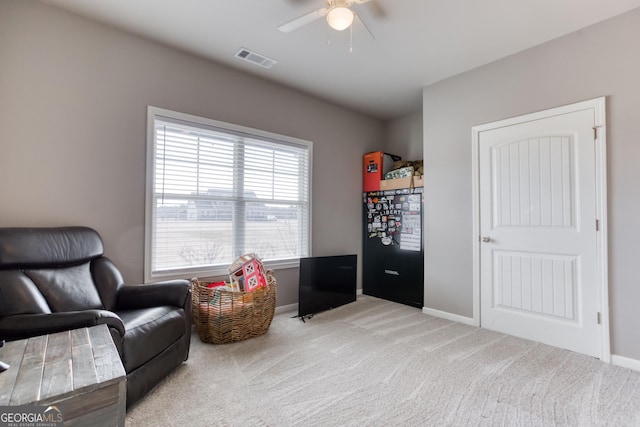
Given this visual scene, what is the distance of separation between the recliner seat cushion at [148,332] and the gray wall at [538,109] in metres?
2.77

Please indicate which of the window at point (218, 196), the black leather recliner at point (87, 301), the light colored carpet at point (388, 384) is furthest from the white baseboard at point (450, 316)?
the black leather recliner at point (87, 301)

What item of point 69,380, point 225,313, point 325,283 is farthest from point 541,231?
point 69,380

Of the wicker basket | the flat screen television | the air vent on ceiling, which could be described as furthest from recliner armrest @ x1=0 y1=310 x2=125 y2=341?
the air vent on ceiling

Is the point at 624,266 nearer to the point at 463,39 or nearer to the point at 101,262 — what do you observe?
the point at 463,39

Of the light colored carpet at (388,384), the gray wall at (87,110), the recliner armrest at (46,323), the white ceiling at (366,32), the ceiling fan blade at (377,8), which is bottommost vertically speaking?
the light colored carpet at (388,384)

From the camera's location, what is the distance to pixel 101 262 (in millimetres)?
2283

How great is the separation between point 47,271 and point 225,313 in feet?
4.12

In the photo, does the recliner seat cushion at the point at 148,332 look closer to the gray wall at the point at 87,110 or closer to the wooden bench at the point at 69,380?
the wooden bench at the point at 69,380

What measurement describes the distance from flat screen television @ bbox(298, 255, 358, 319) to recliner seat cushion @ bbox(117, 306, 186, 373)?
55.8 inches

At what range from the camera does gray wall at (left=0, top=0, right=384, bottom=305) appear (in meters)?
2.16

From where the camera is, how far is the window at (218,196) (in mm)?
2768
